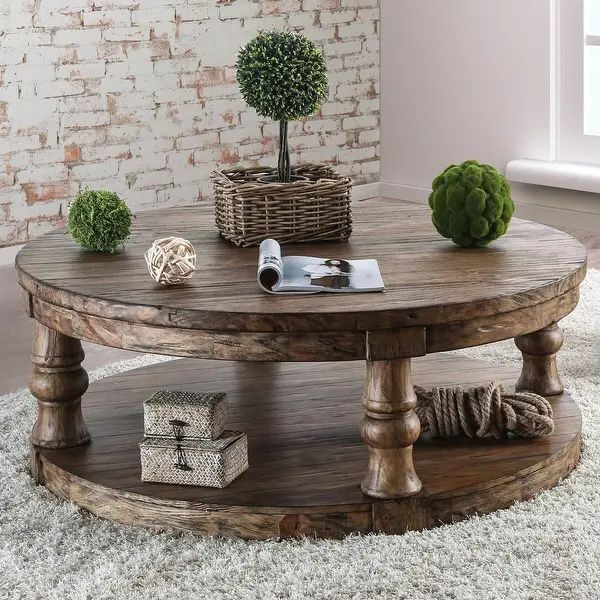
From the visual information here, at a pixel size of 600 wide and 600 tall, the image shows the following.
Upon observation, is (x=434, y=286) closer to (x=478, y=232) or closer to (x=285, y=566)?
(x=478, y=232)

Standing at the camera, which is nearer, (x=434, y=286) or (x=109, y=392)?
(x=434, y=286)

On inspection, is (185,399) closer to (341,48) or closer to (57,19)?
(57,19)

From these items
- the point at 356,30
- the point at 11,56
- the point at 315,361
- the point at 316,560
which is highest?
the point at 356,30

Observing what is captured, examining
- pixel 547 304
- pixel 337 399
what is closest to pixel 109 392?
pixel 337 399

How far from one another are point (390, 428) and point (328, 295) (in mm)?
237

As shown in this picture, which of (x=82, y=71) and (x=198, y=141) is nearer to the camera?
(x=82, y=71)

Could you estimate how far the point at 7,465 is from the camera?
6.86 feet

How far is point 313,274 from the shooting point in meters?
1.81

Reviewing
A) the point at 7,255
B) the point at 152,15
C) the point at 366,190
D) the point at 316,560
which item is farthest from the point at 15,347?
the point at 366,190

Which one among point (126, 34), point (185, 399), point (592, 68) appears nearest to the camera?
point (185, 399)

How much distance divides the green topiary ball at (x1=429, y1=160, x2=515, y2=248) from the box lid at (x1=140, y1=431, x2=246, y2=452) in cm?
61

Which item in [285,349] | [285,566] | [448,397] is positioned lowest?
[285,566]

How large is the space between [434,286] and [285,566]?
52cm

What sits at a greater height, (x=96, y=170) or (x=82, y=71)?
(x=82, y=71)
